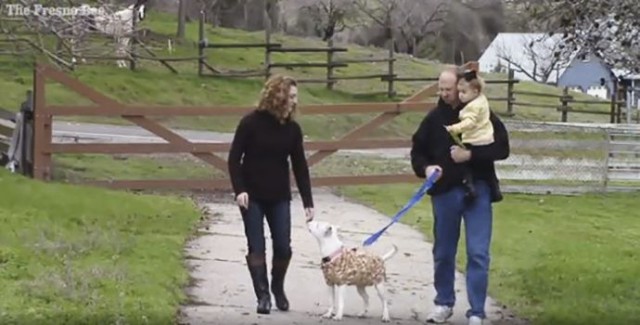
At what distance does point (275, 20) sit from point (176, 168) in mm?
34630

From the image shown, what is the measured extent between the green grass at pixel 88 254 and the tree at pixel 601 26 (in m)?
3.61

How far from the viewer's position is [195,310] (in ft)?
28.9

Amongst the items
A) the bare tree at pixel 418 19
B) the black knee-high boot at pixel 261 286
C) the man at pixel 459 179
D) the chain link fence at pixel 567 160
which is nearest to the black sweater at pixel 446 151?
the man at pixel 459 179

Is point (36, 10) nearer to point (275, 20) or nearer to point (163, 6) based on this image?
point (163, 6)

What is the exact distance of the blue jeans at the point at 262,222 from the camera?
348 inches

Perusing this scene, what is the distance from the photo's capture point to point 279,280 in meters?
9.02

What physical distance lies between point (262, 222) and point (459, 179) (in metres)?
1.49

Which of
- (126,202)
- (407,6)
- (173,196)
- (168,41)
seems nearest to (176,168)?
(173,196)

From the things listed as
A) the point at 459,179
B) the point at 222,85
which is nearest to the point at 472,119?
the point at 459,179

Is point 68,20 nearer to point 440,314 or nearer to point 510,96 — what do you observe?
point 440,314

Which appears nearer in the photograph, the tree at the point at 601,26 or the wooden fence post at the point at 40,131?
the tree at the point at 601,26

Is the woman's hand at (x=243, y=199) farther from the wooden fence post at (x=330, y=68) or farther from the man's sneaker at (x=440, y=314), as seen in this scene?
the wooden fence post at (x=330, y=68)

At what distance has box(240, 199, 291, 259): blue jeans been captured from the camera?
Result: 8828mm

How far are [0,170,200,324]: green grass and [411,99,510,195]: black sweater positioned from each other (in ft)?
6.72
